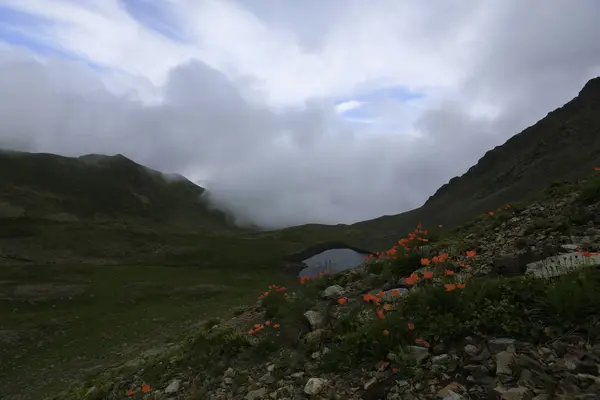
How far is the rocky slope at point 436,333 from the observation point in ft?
18.0

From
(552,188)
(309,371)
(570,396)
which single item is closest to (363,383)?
(309,371)

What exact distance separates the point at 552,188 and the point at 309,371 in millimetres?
11535

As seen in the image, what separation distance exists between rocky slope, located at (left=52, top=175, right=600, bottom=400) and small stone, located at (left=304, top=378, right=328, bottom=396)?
0.08 ft

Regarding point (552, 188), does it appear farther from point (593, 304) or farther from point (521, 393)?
point (521, 393)

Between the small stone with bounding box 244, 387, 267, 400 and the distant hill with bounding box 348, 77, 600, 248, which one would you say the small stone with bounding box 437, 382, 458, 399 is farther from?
the distant hill with bounding box 348, 77, 600, 248

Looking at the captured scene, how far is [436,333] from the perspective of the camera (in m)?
6.60

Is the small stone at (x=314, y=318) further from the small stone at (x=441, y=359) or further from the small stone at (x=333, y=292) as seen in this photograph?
the small stone at (x=441, y=359)

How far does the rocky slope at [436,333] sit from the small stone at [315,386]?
2cm

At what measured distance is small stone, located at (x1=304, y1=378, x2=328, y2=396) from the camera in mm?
6910

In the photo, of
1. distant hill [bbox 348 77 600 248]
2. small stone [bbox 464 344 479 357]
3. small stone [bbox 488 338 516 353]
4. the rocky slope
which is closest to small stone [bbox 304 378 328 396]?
the rocky slope

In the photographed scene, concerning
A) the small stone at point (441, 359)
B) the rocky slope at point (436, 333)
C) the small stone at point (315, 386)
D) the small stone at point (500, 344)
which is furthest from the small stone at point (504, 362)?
the small stone at point (315, 386)

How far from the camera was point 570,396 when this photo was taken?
4.67 m

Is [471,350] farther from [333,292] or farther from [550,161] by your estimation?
[550,161]

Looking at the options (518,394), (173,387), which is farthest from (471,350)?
(173,387)
